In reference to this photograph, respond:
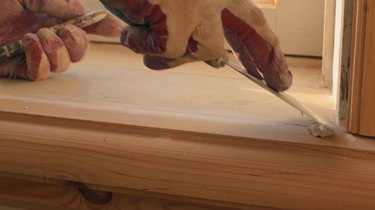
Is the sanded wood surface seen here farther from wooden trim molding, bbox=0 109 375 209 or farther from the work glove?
the work glove

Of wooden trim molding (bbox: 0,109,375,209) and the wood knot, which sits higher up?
wooden trim molding (bbox: 0,109,375,209)

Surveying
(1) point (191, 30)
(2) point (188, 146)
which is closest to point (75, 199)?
(2) point (188, 146)

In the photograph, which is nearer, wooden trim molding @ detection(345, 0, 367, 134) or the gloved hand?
wooden trim molding @ detection(345, 0, 367, 134)

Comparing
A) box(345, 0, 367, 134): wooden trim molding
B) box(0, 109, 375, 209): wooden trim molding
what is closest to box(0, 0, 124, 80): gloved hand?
box(0, 109, 375, 209): wooden trim molding

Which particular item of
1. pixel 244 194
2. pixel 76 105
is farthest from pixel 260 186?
pixel 76 105

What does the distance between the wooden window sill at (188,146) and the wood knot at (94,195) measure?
18mm

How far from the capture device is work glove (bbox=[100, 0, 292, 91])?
1.80 ft

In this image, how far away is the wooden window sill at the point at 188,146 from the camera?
0.60 m

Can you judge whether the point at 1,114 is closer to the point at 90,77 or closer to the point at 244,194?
the point at 90,77

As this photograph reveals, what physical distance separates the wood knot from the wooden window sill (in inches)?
0.7

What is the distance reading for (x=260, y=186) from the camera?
0.61 metres

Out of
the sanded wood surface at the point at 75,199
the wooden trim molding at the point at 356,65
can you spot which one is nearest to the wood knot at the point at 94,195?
the sanded wood surface at the point at 75,199

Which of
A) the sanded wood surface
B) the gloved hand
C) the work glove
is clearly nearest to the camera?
the work glove

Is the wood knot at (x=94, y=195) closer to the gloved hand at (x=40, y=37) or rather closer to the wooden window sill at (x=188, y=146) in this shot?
the wooden window sill at (x=188, y=146)
